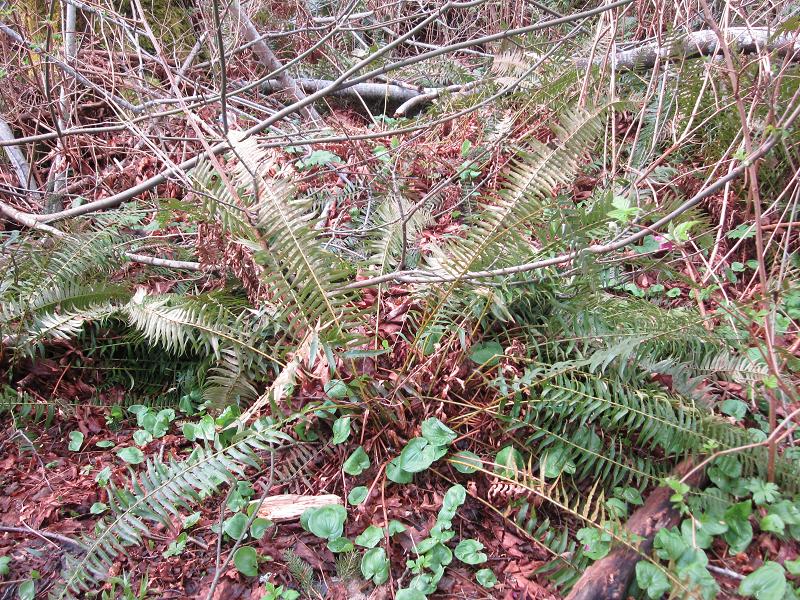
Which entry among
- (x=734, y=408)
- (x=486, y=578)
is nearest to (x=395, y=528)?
(x=486, y=578)

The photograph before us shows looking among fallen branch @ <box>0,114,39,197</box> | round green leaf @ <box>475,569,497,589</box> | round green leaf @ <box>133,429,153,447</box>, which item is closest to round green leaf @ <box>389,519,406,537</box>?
round green leaf @ <box>475,569,497,589</box>

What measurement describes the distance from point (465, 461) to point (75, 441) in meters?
1.58

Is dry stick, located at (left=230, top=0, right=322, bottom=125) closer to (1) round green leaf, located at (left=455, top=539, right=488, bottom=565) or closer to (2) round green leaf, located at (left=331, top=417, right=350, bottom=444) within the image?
(2) round green leaf, located at (left=331, top=417, right=350, bottom=444)

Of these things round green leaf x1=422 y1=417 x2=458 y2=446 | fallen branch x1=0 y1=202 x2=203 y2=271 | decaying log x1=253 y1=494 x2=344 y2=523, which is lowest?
decaying log x1=253 y1=494 x2=344 y2=523

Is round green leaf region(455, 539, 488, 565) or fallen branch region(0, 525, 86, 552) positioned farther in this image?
fallen branch region(0, 525, 86, 552)

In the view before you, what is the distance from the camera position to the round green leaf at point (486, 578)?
65.7 inches

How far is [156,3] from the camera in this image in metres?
4.35

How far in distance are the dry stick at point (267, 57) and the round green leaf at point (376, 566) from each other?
2.83 m

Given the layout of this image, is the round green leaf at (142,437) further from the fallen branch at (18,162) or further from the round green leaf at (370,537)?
the fallen branch at (18,162)

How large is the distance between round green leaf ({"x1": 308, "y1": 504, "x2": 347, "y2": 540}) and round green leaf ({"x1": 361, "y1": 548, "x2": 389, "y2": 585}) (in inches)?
5.1

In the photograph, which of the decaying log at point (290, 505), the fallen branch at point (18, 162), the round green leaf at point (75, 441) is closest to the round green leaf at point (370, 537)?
the decaying log at point (290, 505)

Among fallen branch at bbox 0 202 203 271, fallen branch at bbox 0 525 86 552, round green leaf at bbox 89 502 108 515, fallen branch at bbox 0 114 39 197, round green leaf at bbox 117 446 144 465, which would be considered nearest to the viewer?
fallen branch at bbox 0 525 86 552

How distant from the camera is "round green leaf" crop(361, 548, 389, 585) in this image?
5.50 feet

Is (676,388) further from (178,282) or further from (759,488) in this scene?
(178,282)
